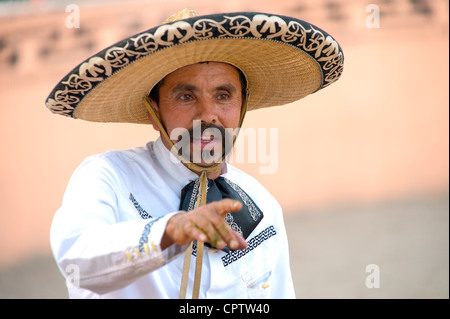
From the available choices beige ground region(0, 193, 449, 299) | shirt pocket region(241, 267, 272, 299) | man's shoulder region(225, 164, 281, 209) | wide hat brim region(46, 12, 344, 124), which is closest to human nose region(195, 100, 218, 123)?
wide hat brim region(46, 12, 344, 124)

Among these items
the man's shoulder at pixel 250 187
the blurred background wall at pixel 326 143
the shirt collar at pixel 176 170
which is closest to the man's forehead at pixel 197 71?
the shirt collar at pixel 176 170

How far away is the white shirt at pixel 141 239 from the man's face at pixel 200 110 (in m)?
0.12

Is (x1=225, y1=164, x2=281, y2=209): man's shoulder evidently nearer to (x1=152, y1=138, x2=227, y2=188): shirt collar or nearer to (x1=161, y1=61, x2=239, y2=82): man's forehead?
(x1=152, y1=138, x2=227, y2=188): shirt collar

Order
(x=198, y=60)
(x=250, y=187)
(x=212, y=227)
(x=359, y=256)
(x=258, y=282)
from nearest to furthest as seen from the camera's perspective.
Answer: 1. (x=212, y=227)
2. (x=198, y=60)
3. (x=258, y=282)
4. (x=250, y=187)
5. (x=359, y=256)

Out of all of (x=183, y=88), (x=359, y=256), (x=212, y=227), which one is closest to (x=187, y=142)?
(x=183, y=88)

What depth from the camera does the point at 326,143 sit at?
16.6 ft

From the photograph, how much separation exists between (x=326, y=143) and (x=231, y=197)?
8.98 ft

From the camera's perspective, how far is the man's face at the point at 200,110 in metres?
2.34

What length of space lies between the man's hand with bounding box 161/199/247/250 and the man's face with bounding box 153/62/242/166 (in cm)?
72

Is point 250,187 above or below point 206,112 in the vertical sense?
below

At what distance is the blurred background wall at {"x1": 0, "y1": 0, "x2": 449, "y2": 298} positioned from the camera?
481 cm

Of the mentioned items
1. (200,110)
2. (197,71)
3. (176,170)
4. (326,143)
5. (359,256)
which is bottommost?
(359,256)

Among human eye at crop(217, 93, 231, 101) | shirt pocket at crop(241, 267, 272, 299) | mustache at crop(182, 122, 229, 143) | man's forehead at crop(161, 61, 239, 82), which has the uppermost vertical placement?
man's forehead at crop(161, 61, 239, 82)

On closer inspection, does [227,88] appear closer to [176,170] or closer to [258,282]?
[176,170]
